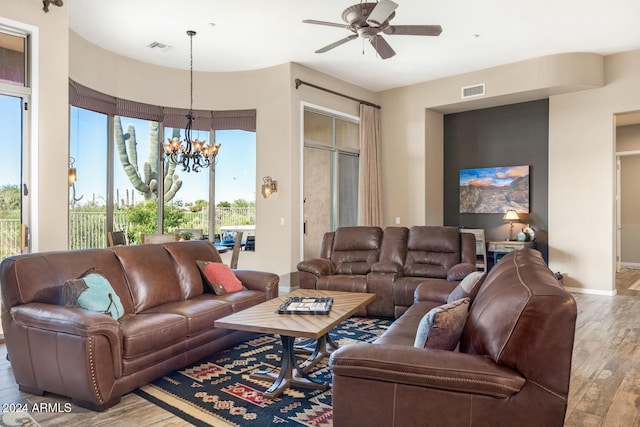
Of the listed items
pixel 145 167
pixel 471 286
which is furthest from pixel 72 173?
pixel 471 286

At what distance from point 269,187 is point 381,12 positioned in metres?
3.68

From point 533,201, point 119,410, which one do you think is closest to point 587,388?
point 119,410

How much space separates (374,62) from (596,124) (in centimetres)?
350

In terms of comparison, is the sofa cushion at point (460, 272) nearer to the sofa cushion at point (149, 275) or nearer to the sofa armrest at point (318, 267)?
the sofa armrest at point (318, 267)

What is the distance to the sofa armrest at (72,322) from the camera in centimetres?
256

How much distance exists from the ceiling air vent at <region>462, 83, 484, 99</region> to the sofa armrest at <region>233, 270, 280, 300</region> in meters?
4.90

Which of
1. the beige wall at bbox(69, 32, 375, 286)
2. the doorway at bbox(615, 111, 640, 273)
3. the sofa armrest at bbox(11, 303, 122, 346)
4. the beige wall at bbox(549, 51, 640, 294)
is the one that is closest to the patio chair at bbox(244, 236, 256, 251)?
the beige wall at bbox(69, 32, 375, 286)

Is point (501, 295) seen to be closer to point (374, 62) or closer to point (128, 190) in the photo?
point (374, 62)

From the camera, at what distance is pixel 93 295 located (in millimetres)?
2973

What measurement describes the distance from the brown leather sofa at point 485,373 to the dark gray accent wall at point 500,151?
5.94m

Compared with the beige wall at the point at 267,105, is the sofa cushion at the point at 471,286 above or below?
below

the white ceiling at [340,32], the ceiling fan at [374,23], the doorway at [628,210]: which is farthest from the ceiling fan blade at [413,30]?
the doorway at [628,210]

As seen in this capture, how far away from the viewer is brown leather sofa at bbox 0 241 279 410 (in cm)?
259

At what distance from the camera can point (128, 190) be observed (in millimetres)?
6664
